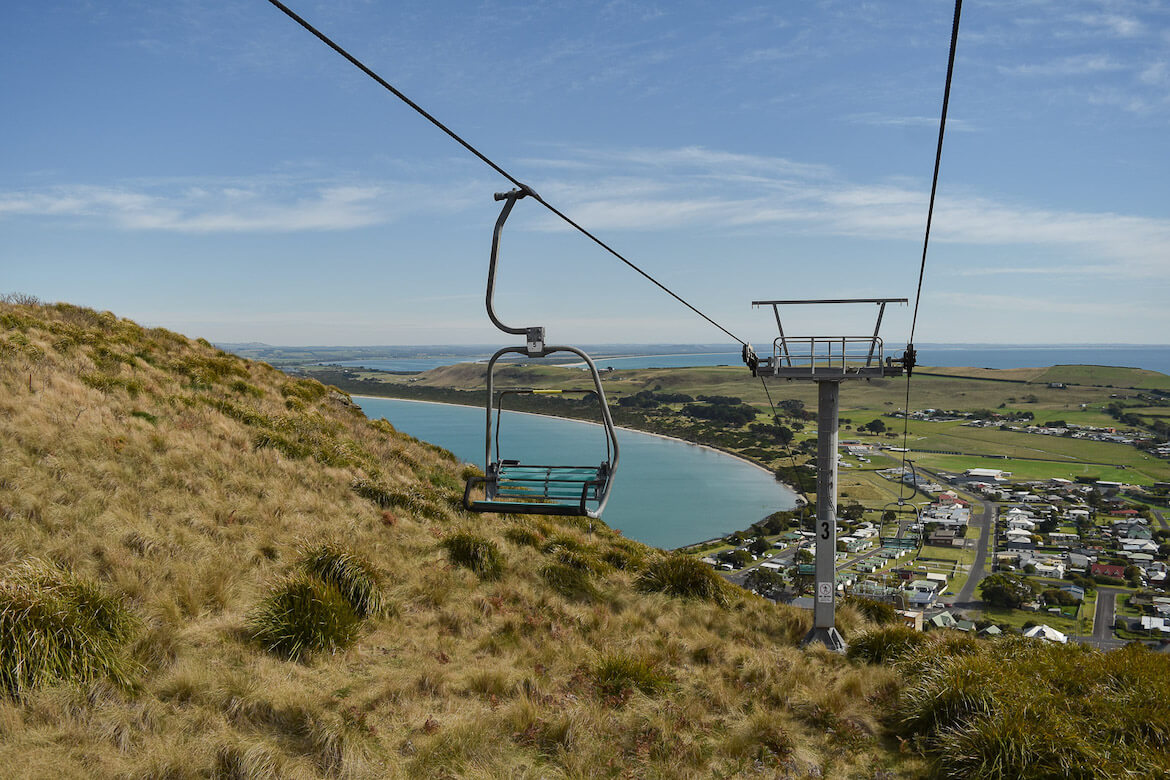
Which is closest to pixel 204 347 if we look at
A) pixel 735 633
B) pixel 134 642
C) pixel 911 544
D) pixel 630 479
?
pixel 134 642

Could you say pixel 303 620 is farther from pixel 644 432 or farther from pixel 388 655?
pixel 644 432

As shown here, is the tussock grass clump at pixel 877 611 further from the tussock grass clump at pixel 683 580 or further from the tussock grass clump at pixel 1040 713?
the tussock grass clump at pixel 1040 713

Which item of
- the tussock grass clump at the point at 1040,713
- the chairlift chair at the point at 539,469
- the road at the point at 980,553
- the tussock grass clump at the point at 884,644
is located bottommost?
the road at the point at 980,553

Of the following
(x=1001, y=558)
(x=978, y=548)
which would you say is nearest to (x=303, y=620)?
(x=1001, y=558)

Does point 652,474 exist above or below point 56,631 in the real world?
below

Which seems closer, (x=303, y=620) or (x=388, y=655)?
(x=303, y=620)

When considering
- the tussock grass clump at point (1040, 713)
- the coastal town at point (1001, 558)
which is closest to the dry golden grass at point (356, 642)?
the tussock grass clump at point (1040, 713)

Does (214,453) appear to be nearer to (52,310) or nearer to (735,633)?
(735,633)
